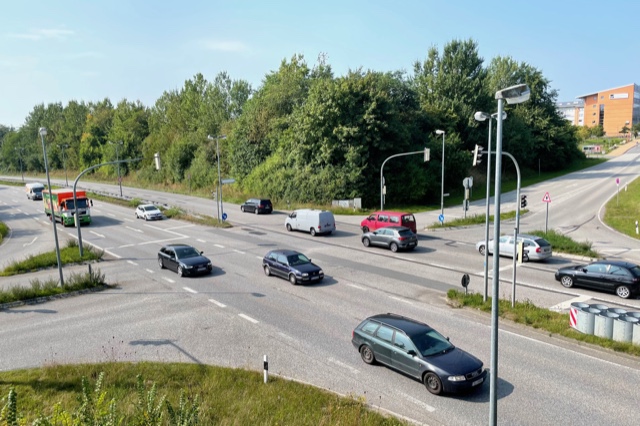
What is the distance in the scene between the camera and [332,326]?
15430 mm

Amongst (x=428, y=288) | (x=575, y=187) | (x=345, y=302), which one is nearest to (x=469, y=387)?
(x=345, y=302)

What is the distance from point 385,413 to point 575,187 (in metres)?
56.7

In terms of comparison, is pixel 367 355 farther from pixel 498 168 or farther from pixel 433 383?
pixel 498 168

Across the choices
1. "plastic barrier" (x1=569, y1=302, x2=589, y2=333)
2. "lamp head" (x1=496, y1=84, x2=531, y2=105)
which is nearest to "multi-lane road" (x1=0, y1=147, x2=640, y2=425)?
"plastic barrier" (x1=569, y1=302, x2=589, y2=333)

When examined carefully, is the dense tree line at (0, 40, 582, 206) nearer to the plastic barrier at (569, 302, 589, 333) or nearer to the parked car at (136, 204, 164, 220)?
the parked car at (136, 204, 164, 220)

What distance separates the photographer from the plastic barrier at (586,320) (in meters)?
13.8

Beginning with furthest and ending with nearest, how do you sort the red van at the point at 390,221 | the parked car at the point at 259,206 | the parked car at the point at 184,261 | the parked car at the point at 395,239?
1. the parked car at the point at 259,206
2. the red van at the point at 390,221
3. the parked car at the point at 395,239
4. the parked car at the point at 184,261

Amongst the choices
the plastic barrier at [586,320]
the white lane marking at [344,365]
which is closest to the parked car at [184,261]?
the white lane marking at [344,365]

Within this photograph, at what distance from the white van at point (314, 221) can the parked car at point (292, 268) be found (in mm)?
10837

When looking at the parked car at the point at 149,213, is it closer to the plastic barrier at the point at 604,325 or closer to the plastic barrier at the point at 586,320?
the plastic barrier at the point at 586,320

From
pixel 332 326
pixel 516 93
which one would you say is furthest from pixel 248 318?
pixel 516 93

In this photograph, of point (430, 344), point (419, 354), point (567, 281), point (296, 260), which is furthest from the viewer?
point (296, 260)

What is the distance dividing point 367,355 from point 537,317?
21.1 ft

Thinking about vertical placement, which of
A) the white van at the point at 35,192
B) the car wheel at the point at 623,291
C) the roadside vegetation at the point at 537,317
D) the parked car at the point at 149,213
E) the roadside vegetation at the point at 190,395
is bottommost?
the car wheel at the point at 623,291
